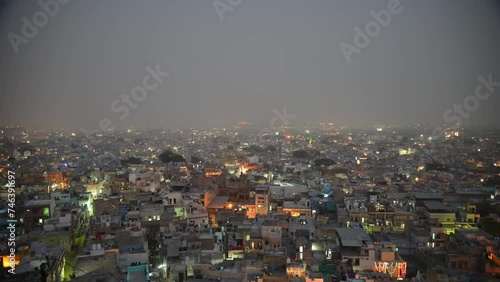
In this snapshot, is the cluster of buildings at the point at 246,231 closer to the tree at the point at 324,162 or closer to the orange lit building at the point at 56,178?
the orange lit building at the point at 56,178

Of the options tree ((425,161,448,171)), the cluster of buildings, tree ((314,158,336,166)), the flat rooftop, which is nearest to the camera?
the cluster of buildings

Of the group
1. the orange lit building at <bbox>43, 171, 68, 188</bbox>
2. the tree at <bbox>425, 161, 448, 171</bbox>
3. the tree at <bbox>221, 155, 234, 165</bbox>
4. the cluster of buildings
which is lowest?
the cluster of buildings

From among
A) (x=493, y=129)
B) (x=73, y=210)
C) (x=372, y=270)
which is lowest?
(x=372, y=270)

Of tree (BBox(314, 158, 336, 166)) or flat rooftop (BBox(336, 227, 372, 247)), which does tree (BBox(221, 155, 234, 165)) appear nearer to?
tree (BBox(314, 158, 336, 166))

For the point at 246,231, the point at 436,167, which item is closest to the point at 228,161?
the point at 436,167

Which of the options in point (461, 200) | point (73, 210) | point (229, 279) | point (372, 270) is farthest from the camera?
point (461, 200)

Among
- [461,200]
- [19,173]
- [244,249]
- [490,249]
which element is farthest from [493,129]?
[19,173]

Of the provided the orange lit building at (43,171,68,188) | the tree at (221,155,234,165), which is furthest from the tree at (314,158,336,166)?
the orange lit building at (43,171,68,188)

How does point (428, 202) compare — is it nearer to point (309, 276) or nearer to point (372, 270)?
point (372, 270)

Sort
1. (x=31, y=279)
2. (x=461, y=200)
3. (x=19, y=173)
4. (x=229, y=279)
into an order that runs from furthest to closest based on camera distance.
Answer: (x=19, y=173) < (x=461, y=200) < (x=229, y=279) < (x=31, y=279)

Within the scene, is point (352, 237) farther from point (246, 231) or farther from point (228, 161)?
point (228, 161)

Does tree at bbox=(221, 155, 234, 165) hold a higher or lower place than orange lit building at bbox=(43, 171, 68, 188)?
higher
